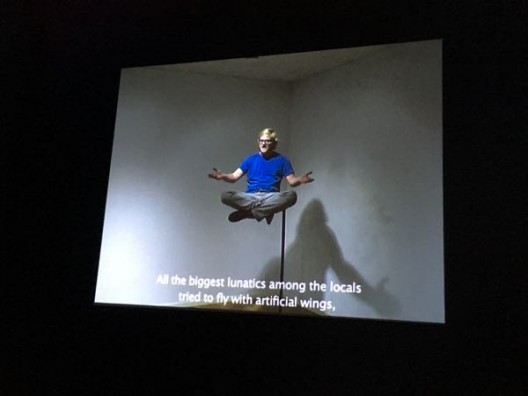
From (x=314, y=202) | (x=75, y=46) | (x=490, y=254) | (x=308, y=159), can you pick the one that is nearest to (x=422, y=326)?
(x=490, y=254)

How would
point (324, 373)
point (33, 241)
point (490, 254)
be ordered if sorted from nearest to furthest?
point (490, 254), point (324, 373), point (33, 241)

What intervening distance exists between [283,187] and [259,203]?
0.14 meters

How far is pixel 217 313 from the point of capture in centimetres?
229

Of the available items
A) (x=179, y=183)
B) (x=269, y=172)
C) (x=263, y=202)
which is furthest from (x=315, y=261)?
(x=179, y=183)

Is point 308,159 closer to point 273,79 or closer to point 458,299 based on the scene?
point 273,79

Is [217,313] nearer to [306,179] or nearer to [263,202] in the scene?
[263,202]

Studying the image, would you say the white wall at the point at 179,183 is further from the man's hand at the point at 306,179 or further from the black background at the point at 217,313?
the man's hand at the point at 306,179

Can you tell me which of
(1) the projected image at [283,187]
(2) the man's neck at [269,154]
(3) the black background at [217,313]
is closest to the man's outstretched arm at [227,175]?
(1) the projected image at [283,187]

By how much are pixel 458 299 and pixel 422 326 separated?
0.61 feet

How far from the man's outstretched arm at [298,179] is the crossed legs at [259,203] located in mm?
45

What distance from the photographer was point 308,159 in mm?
2258

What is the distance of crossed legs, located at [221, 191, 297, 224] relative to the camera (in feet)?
7.40

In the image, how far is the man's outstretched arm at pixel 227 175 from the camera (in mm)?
2340

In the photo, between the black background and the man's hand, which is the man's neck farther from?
the black background
